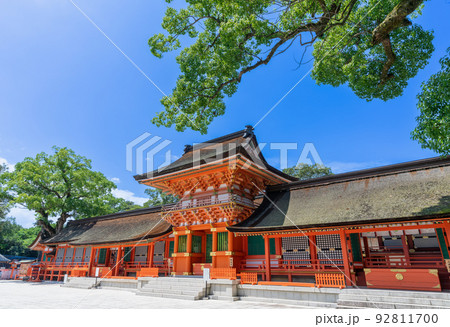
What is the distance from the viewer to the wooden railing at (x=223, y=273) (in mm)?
12992

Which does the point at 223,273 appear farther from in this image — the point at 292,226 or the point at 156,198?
the point at 156,198

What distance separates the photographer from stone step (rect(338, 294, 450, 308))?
8234 millimetres

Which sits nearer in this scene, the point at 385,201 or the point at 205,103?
the point at 385,201

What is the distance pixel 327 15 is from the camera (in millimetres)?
10281

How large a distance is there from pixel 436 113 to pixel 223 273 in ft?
35.7

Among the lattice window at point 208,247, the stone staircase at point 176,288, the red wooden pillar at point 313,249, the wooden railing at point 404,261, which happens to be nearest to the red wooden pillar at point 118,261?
the stone staircase at point 176,288

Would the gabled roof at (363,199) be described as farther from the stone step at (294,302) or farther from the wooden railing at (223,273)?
the stone step at (294,302)

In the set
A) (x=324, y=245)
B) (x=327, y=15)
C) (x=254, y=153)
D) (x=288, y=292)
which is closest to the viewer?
(x=327, y=15)

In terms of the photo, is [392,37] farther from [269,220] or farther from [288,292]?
[288,292]

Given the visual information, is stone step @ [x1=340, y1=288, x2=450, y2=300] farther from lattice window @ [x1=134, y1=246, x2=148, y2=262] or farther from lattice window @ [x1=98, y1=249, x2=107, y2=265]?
lattice window @ [x1=98, y1=249, x2=107, y2=265]

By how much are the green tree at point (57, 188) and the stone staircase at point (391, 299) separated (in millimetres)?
27015

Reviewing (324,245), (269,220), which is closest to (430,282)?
(324,245)

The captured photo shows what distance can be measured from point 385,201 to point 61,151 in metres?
30.3

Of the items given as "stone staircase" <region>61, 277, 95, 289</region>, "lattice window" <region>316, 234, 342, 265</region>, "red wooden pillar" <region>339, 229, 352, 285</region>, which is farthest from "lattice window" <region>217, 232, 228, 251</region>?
"stone staircase" <region>61, 277, 95, 289</region>
